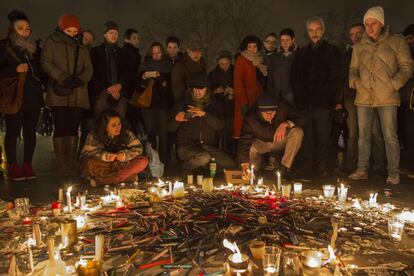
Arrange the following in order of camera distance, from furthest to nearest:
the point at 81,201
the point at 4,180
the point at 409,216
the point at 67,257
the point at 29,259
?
the point at 4,180, the point at 81,201, the point at 409,216, the point at 67,257, the point at 29,259

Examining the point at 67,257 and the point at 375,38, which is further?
the point at 375,38

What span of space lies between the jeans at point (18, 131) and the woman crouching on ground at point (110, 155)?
1323 millimetres

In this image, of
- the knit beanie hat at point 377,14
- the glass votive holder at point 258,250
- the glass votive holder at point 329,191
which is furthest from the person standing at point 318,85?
the glass votive holder at point 258,250

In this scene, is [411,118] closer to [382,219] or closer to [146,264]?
[382,219]

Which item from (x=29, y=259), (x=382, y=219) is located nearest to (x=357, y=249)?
(x=382, y=219)

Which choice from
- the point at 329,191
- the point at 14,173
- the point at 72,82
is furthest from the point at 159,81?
the point at 329,191

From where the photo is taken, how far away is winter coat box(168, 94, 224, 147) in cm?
829

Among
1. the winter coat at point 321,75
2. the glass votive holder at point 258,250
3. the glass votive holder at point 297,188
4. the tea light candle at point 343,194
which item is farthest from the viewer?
the winter coat at point 321,75

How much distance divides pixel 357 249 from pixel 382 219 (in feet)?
3.94

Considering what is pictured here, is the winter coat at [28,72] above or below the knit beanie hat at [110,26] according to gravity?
below

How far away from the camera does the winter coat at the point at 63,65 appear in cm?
782

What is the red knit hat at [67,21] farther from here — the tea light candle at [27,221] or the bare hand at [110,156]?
the tea light candle at [27,221]

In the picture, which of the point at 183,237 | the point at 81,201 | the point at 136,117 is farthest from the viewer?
the point at 136,117

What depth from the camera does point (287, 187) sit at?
244 inches
